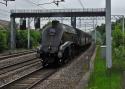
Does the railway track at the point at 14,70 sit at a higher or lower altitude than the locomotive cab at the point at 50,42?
lower

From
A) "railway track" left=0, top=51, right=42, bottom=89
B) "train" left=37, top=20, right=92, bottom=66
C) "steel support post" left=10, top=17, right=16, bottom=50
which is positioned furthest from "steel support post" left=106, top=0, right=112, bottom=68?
"steel support post" left=10, top=17, right=16, bottom=50

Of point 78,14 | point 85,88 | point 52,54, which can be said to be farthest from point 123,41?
point 78,14

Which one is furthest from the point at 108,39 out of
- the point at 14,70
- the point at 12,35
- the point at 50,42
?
the point at 12,35

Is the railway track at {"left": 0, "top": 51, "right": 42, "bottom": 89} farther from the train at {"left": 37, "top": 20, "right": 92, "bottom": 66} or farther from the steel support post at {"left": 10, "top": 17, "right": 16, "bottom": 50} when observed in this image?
the steel support post at {"left": 10, "top": 17, "right": 16, "bottom": 50}

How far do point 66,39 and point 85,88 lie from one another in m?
13.1

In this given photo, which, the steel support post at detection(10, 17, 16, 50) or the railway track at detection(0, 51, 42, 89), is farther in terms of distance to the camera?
the steel support post at detection(10, 17, 16, 50)

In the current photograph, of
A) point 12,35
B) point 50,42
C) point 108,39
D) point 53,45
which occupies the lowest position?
point 53,45

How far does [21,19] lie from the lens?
74188 millimetres

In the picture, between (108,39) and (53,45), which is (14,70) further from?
(108,39)

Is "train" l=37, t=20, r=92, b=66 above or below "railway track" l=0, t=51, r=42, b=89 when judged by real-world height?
above

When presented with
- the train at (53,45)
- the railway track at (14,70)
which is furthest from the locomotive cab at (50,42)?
the railway track at (14,70)

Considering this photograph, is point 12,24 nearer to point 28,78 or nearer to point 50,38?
point 50,38

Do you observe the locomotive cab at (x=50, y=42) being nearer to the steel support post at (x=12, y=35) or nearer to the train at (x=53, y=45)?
the train at (x=53, y=45)

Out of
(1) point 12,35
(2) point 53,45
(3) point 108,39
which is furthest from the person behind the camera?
(1) point 12,35
